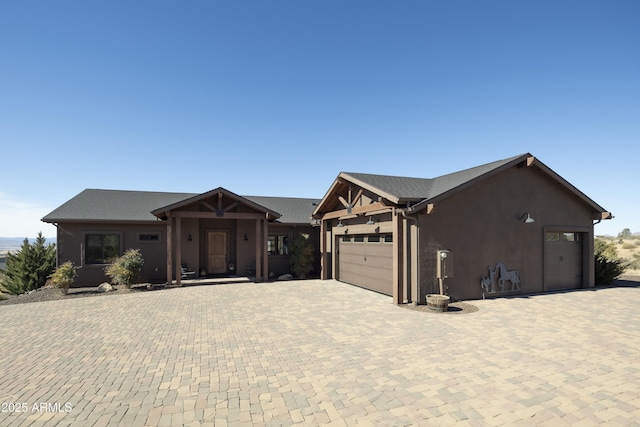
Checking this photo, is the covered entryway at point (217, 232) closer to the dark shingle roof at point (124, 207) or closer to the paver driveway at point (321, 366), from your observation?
the dark shingle roof at point (124, 207)

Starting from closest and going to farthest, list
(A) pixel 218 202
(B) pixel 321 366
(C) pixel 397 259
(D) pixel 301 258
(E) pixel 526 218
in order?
(B) pixel 321 366
(C) pixel 397 259
(E) pixel 526 218
(A) pixel 218 202
(D) pixel 301 258

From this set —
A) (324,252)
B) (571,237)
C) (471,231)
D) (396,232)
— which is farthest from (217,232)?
(571,237)

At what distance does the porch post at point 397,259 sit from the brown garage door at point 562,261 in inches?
266

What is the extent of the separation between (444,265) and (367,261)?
150 inches

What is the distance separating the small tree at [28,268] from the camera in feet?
46.3

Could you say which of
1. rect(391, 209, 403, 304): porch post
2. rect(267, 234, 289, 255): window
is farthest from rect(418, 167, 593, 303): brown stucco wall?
rect(267, 234, 289, 255): window

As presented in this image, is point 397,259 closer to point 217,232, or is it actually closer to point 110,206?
point 217,232

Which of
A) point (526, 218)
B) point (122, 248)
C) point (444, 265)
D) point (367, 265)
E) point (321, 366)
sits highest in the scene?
point (526, 218)

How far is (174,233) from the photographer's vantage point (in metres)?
15.8

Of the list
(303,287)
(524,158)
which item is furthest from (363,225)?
(524,158)

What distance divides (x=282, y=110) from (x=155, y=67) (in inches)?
263

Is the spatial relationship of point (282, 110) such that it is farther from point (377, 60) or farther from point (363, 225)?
point (363, 225)

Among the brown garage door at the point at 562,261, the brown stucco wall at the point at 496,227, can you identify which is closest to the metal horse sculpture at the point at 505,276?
the brown stucco wall at the point at 496,227

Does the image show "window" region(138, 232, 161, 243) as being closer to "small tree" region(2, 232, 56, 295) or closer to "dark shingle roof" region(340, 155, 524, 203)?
"small tree" region(2, 232, 56, 295)
